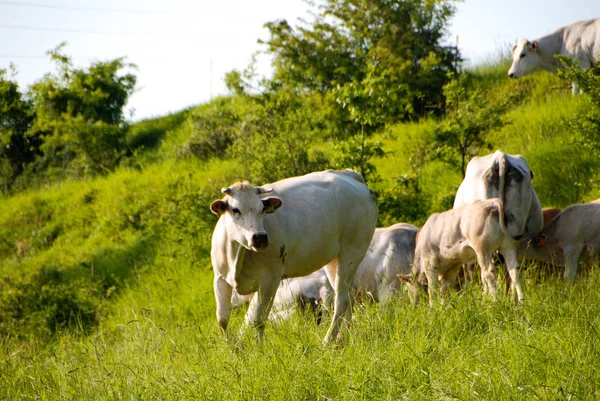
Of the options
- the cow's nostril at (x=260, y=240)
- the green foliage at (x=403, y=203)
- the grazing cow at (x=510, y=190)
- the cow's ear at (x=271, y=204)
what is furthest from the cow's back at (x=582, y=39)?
the cow's nostril at (x=260, y=240)

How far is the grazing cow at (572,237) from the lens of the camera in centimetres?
1020

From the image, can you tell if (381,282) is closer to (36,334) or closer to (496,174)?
(496,174)

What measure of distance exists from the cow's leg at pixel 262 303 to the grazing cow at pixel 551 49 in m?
12.9

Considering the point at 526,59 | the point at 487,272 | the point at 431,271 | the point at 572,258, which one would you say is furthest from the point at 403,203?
the point at 526,59

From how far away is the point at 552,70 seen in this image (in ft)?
64.1

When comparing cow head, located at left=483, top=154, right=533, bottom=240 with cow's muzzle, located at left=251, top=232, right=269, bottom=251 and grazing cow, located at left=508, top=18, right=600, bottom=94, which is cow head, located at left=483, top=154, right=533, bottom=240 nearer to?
cow's muzzle, located at left=251, top=232, right=269, bottom=251

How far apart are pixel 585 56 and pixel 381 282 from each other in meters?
10.4

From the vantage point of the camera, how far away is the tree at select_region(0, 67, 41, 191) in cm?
3092

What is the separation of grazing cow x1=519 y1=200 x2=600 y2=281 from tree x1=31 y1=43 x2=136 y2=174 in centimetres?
1859

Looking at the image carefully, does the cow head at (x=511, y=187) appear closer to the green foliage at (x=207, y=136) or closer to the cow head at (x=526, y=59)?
the cow head at (x=526, y=59)

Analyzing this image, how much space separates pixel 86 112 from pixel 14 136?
5.35m

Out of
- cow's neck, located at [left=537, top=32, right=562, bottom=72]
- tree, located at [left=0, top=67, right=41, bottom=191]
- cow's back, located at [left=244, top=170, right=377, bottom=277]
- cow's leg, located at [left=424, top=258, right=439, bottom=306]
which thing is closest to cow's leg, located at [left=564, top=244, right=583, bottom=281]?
cow's leg, located at [left=424, top=258, right=439, bottom=306]

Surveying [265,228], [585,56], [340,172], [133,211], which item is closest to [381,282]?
[340,172]

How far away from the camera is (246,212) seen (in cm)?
789
